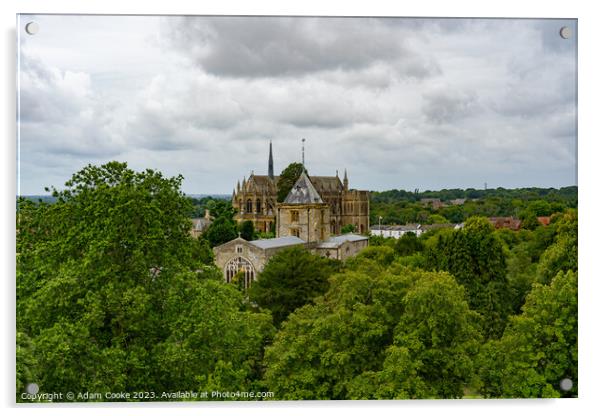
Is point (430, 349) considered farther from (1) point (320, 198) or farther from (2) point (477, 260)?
(1) point (320, 198)

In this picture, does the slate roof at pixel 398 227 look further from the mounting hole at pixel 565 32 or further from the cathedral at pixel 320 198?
the mounting hole at pixel 565 32

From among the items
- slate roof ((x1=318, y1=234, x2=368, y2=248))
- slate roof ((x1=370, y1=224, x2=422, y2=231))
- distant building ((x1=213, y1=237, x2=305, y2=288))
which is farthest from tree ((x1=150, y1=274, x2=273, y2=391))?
slate roof ((x1=318, y1=234, x2=368, y2=248))

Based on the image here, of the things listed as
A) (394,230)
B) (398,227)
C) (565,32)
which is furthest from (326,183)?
(565,32)

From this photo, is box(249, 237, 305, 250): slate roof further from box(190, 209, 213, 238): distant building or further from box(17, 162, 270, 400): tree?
box(17, 162, 270, 400): tree

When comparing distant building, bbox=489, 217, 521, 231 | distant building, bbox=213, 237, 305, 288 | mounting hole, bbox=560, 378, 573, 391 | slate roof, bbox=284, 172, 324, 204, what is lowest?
mounting hole, bbox=560, 378, 573, 391

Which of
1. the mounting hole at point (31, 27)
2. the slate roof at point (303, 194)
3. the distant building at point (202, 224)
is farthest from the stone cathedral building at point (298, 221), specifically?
the mounting hole at point (31, 27)

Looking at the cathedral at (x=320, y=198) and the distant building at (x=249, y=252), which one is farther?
the distant building at (x=249, y=252)

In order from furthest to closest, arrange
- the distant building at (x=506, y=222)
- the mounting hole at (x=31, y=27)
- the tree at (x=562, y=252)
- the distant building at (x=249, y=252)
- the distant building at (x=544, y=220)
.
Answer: the distant building at (x=249, y=252), the distant building at (x=506, y=222), the distant building at (x=544, y=220), the tree at (x=562, y=252), the mounting hole at (x=31, y=27)
